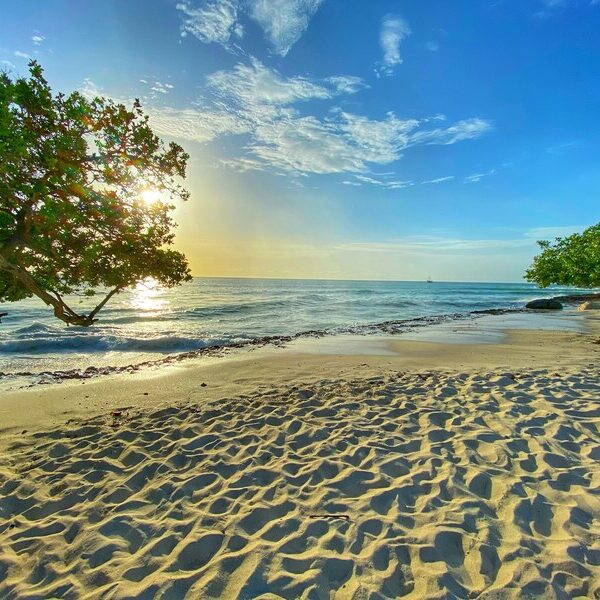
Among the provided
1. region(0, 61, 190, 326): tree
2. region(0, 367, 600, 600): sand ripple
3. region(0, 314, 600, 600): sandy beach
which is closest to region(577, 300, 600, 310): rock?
region(0, 314, 600, 600): sandy beach

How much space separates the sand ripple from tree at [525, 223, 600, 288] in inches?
893

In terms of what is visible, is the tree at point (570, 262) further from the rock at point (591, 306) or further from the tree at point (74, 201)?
the tree at point (74, 201)

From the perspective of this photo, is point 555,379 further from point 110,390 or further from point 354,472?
point 110,390

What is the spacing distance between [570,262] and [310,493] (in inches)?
1381

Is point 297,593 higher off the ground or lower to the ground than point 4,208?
lower

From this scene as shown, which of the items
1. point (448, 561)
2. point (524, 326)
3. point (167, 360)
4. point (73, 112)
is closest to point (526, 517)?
point (448, 561)

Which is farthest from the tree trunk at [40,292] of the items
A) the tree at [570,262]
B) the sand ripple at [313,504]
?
the tree at [570,262]

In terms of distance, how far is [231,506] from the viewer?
4.68 m

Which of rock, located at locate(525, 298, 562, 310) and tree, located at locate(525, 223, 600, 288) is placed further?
rock, located at locate(525, 298, 562, 310)

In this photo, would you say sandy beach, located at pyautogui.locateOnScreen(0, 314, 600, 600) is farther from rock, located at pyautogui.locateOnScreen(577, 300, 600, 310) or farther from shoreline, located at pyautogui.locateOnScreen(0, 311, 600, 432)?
rock, located at pyautogui.locateOnScreen(577, 300, 600, 310)

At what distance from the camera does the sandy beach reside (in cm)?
357

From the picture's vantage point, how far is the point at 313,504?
4641mm

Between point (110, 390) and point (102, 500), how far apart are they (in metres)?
6.39

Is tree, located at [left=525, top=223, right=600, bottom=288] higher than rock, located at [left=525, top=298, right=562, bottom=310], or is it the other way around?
tree, located at [left=525, top=223, right=600, bottom=288]
